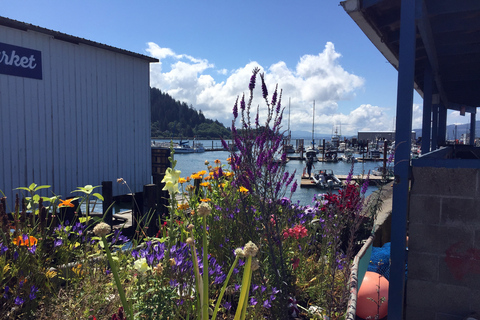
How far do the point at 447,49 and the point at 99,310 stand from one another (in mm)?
5158

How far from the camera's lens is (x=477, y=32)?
3934 mm

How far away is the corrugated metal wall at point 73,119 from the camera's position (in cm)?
730

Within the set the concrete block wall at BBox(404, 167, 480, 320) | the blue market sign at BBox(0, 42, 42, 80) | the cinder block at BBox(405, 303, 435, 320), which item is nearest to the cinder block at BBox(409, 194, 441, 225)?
the concrete block wall at BBox(404, 167, 480, 320)

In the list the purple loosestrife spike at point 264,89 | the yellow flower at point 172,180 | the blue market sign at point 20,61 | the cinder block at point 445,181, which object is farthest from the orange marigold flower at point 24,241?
the blue market sign at point 20,61

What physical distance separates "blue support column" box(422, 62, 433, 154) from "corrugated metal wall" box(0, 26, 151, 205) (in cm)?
769

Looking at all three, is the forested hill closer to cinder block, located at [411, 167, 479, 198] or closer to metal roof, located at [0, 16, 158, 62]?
metal roof, located at [0, 16, 158, 62]

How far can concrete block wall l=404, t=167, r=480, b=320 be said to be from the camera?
2.34 metres

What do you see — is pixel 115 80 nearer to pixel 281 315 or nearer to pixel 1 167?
pixel 1 167

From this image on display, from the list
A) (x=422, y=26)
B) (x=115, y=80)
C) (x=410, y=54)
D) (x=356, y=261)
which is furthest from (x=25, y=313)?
(x=115, y=80)

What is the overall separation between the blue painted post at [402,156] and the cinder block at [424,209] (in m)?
0.06

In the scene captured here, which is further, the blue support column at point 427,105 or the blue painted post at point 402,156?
the blue support column at point 427,105

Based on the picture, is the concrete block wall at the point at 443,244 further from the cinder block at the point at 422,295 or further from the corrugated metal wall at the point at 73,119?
the corrugated metal wall at the point at 73,119

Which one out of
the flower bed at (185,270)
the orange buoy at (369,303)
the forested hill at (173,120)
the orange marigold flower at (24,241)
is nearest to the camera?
the flower bed at (185,270)

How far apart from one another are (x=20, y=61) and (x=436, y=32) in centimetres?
796
